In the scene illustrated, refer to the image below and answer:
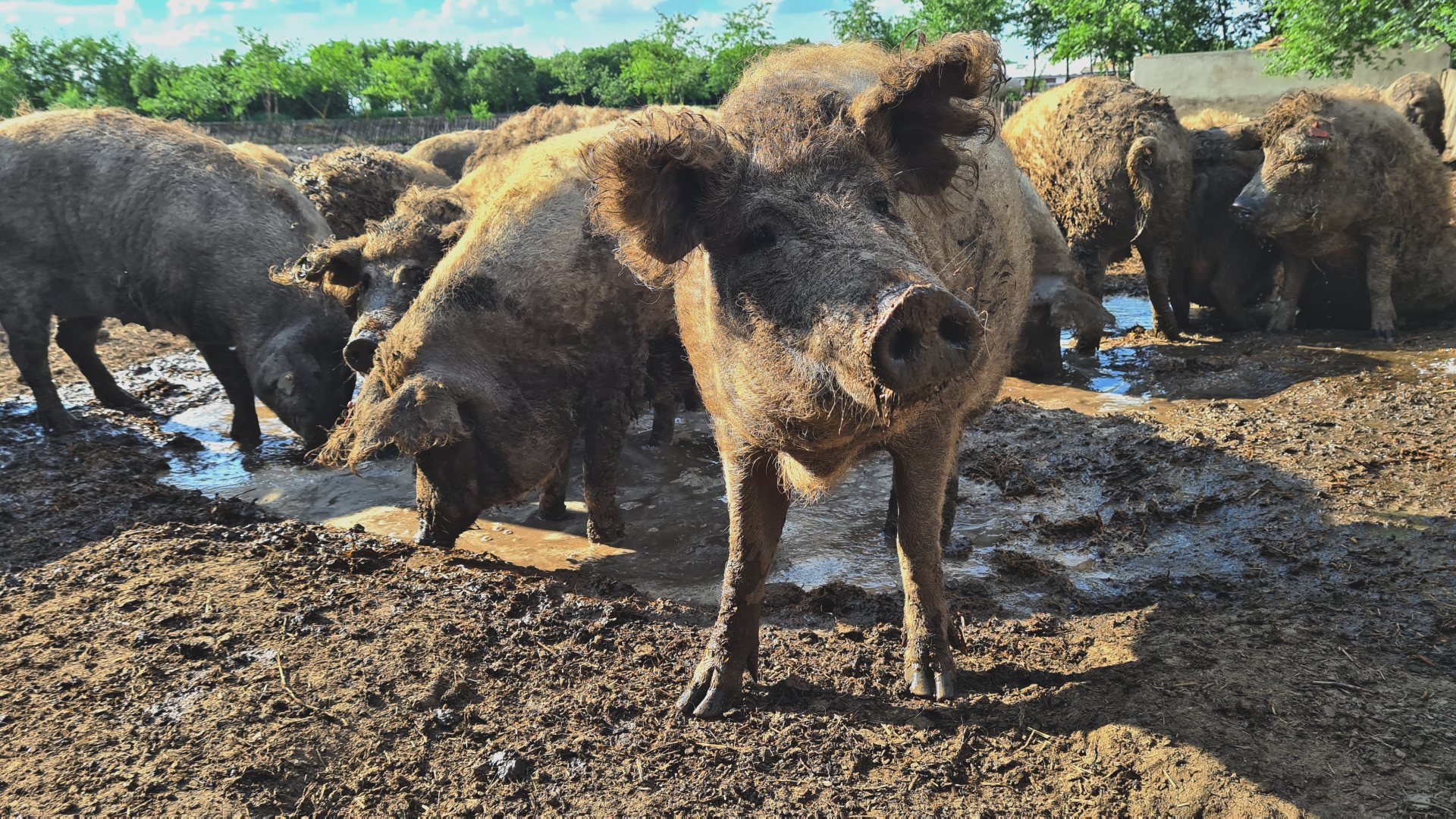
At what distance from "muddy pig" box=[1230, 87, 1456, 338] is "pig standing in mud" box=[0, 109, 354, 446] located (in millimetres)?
7846

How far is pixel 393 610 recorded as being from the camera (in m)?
4.29

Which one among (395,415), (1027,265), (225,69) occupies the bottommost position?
(395,415)

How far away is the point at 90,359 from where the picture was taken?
26.9 feet

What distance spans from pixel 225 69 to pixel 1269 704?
4718 cm

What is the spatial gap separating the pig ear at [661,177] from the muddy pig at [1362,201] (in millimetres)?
7016

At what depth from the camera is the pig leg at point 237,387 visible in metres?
7.11

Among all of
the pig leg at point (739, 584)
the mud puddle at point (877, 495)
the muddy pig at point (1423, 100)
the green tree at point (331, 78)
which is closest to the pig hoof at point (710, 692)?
the pig leg at point (739, 584)

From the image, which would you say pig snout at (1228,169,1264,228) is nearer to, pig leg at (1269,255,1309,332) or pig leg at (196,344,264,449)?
pig leg at (1269,255,1309,332)

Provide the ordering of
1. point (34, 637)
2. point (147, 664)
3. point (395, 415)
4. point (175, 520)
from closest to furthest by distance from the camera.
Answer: point (147, 664) < point (34, 637) < point (395, 415) < point (175, 520)

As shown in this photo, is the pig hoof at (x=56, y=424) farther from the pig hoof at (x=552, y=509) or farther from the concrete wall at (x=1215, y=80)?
the concrete wall at (x=1215, y=80)

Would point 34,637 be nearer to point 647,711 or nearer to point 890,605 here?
point 647,711

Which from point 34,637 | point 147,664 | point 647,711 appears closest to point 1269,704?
point 647,711

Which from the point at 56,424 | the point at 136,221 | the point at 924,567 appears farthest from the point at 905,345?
the point at 56,424

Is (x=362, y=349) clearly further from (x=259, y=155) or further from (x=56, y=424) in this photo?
(x=259, y=155)
